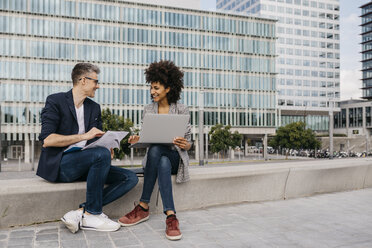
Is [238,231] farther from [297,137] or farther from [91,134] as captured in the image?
[297,137]

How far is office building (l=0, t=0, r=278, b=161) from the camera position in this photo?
1876 inches

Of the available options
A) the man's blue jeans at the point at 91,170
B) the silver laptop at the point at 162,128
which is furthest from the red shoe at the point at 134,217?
the silver laptop at the point at 162,128

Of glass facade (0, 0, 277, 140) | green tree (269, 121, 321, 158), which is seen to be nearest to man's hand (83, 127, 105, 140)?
glass facade (0, 0, 277, 140)

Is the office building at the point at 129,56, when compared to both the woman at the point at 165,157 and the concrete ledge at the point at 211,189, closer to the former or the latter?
the concrete ledge at the point at 211,189

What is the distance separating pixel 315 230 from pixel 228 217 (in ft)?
3.57

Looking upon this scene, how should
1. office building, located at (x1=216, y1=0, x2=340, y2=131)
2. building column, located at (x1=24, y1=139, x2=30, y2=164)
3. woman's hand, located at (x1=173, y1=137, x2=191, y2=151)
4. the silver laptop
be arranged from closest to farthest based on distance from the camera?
1. the silver laptop
2. woman's hand, located at (x1=173, y1=137, x2=191, y2=151)
3. building column, located at (x1=24, y1=139, x2=30, y2=164)
4. office building, located at (x1=216, y1=0, x2=340, y2=131)

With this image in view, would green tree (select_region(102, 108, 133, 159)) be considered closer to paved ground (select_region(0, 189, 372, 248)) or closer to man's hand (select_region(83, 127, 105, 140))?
paved ground (select_region(0, 189, 372, 248))

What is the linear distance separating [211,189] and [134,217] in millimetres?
1489

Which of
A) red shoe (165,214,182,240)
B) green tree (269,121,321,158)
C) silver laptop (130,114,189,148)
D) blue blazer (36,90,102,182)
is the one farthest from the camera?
green tree (269,121,321,158)

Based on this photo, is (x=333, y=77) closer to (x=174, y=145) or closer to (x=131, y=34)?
(x=131, y=34)

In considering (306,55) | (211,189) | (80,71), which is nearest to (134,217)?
(211,189)

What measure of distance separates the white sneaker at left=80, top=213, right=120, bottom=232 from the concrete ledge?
21.0 inches

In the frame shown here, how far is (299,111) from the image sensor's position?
284 feet

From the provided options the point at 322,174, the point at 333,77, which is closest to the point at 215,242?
the point at 322,174
